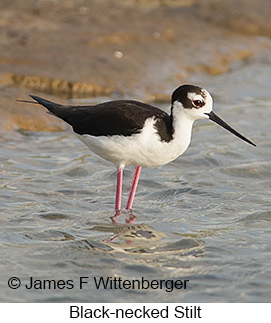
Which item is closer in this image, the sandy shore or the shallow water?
the shallow water

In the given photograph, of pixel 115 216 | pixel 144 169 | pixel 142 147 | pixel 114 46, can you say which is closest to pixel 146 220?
pixel 115 216

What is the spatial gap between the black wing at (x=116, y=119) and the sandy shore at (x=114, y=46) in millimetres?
2362

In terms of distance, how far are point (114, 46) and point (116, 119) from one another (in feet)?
16.7

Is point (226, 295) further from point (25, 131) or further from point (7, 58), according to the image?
point (7, 58)

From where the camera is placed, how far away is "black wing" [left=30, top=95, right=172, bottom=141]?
21.2 feet

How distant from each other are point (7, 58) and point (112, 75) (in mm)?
1393

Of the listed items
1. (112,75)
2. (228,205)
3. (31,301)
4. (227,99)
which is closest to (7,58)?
(112,75)

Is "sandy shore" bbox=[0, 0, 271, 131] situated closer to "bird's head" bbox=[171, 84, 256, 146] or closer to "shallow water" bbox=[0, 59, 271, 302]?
"shallow water" bbox=[0, 59, 271, 302]

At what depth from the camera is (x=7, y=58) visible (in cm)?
1055

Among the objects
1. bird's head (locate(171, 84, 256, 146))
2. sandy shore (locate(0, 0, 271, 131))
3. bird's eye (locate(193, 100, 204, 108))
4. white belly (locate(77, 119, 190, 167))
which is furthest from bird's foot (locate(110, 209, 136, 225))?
sandy shore (locate(0, 0, 271, 131))

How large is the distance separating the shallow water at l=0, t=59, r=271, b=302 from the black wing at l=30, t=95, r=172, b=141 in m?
0.78

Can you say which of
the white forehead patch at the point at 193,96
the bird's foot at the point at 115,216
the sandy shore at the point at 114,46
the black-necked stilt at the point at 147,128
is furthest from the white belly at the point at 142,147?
the sandy shore at the point at 114,46

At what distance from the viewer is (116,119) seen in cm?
656

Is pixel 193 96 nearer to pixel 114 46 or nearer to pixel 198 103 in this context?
pixel 198 103
